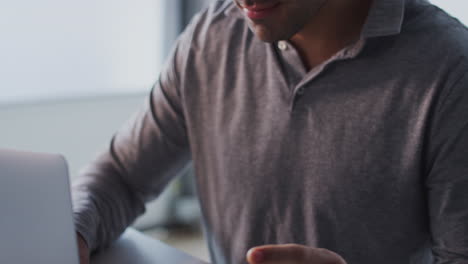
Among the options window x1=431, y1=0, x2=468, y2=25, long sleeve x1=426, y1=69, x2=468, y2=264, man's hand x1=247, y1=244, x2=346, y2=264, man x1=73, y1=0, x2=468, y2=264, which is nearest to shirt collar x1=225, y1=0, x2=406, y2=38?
man x1=73, y1=0, x2=468, y2=264

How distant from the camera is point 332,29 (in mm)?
882

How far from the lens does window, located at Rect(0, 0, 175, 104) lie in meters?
1.91

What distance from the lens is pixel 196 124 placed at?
3.29 ft

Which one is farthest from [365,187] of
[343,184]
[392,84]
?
[392,84]

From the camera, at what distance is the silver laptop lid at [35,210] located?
586mm

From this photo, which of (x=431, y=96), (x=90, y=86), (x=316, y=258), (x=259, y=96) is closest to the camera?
(x=316, y=258)

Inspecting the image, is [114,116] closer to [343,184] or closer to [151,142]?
[151,142]

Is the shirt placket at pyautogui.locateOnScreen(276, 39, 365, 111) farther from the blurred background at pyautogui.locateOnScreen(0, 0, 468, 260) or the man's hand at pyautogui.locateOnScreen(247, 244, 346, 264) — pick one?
the blurred background at pyautogui.locateOnScreen(0, 0, 468, 260)

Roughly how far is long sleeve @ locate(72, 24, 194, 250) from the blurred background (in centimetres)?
96

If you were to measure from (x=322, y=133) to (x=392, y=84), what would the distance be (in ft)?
0.43

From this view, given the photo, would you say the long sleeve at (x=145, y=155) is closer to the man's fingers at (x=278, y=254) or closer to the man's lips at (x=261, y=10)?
the man's lips at (x=261, y=10)

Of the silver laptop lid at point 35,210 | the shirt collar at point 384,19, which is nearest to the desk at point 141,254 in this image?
the silver laptop lid at point 35,210

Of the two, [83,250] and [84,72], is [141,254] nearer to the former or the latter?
[83,250]

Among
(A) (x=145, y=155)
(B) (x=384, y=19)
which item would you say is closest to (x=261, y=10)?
(B) (x=384, y=19)
